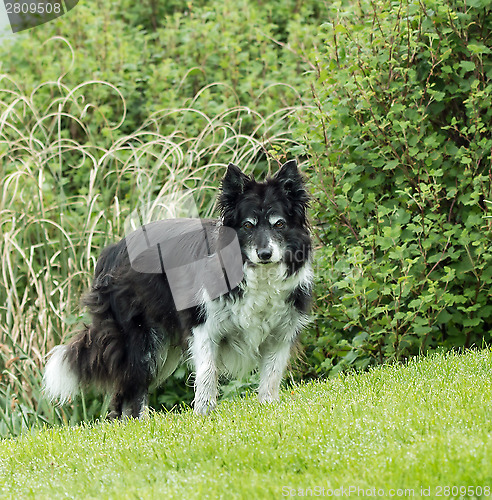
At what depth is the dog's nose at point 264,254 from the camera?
5039mm

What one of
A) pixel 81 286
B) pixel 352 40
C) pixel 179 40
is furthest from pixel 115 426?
pixel 179 40

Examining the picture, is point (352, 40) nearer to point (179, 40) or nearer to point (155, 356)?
point (155, 356)

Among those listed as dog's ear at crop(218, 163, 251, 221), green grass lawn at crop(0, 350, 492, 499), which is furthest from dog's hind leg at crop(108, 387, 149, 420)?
dog's ear at crop(218, 163, 251, 221)

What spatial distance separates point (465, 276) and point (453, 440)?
271 centimetres

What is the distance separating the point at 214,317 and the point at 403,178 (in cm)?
196

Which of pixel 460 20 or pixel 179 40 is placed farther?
pixel 179 40

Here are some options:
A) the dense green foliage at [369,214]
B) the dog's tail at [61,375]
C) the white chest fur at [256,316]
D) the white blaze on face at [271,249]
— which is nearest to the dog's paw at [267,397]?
the white chest fur at [256,316]

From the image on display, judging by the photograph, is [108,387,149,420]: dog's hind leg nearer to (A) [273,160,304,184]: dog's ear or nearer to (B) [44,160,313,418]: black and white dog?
(B) [44,160,313,418]: black and white dog

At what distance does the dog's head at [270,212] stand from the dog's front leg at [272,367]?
66 cm

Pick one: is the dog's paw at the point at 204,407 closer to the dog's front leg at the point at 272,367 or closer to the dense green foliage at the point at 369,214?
the dog's front leg at the point at 272,367

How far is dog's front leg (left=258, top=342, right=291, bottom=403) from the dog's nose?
86 cm

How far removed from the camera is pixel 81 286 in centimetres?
724

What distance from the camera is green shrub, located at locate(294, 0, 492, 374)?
5.79 meters

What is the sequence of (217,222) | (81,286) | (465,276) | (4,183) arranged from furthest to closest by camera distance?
(4,183) < (81,286) < (465,276) < (217,222)
